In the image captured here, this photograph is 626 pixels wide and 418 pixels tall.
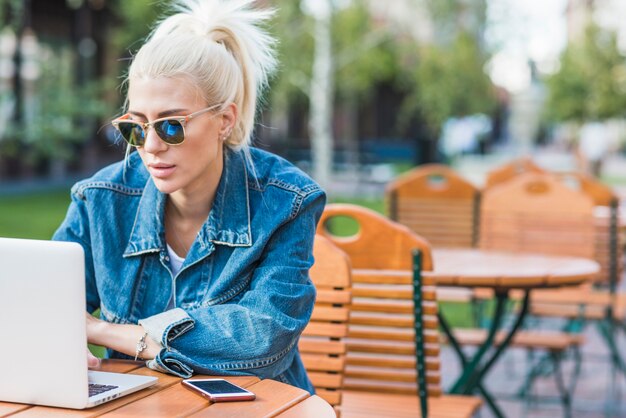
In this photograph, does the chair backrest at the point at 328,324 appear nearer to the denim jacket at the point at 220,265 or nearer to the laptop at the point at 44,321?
the denim jacket at the point at 220,265

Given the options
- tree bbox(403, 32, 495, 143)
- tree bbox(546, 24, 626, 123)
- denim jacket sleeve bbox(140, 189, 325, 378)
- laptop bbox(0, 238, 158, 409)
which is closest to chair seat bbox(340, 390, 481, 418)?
denim jacket sleeve bbox(140, 189, 325, 378)

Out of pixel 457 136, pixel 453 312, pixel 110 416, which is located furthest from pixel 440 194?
pixel 457 136

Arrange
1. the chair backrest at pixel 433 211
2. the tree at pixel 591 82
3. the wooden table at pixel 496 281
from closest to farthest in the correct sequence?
the wooden table at pixel 496 281 < the chair backrest at pixel 433 211 < the tree at pixel 591 82

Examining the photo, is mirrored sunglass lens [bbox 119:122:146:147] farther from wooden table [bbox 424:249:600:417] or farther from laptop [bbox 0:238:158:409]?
wooden table [bbox 424:249:600:417]

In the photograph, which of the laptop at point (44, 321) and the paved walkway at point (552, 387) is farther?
the paved walkway at point (552, 387)

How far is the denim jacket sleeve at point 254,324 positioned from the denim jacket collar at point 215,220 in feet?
0.30

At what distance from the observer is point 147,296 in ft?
8.15

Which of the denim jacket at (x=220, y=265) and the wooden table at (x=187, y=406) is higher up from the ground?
the denim jacket at (x=220, y=265)

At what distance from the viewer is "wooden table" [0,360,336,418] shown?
192 centimetres

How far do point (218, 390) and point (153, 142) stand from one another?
60cm

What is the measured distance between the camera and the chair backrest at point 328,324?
9.69 ft

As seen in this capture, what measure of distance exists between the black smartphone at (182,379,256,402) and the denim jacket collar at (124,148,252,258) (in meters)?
0.39

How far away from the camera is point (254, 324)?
2.31 m

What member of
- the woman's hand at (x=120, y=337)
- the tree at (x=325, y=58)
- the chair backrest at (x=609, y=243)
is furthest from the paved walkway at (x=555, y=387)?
the woman's hand at (x=120, y=337)
